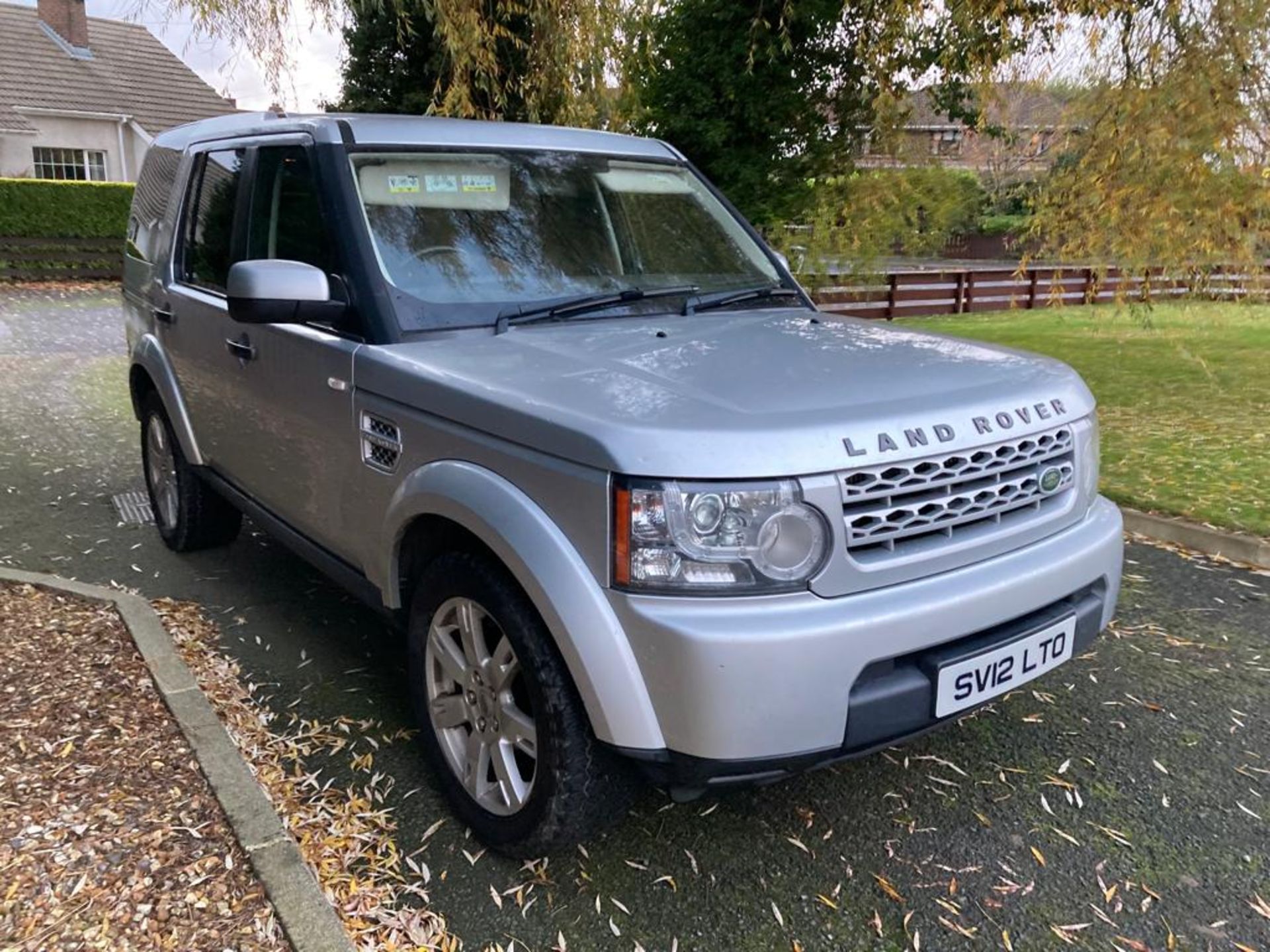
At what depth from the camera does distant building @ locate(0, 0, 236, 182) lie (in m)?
26.0

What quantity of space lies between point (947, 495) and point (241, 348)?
2680 millimetres

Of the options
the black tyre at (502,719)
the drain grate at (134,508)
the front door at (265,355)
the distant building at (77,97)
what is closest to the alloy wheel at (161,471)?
the drain grate at (134,508)

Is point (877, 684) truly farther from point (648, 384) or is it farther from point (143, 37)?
point (143, 37)

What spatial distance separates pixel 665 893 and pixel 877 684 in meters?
0.84

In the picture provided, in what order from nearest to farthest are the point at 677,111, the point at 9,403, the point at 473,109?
the point at 473,109
the point at 9,403
the point at 677,111

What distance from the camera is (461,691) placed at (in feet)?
9.48

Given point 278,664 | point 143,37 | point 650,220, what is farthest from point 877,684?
point 143,37

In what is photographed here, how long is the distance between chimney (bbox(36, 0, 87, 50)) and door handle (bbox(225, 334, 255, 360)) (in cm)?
3104

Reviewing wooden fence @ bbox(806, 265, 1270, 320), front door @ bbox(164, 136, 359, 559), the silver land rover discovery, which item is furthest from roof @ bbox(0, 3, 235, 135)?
the silver land rover discovery

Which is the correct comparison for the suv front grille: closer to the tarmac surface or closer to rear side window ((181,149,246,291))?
the tarmac surface

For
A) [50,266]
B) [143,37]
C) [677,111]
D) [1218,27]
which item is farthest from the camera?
[143,37]

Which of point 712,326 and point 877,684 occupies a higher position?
point 712,326

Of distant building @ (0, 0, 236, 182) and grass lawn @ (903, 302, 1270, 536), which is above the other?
distant building @ (0, 0, 236, 182)

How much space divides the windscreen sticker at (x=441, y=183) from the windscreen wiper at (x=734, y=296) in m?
0.87
